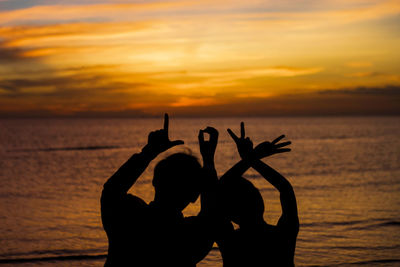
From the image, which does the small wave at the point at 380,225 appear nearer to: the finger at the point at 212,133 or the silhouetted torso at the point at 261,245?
the silhouetted torso at the point at 261,245

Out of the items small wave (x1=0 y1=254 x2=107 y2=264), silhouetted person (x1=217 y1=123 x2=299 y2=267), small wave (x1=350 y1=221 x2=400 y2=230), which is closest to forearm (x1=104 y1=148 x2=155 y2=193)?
silhouetted person (x1=217 y1=123 x2=299 y2=267)

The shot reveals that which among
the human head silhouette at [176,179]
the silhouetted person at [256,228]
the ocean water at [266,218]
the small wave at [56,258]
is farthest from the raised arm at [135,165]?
the small wave at [56,258]

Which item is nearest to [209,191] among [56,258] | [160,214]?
[160,214]

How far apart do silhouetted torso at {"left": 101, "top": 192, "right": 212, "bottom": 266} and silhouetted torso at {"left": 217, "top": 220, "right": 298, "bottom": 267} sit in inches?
15.1

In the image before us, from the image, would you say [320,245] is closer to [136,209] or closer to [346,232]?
[346,232]

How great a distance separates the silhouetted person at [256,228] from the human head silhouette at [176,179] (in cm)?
29

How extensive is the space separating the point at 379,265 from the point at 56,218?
10.2 metres

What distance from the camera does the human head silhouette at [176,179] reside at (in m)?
2.30

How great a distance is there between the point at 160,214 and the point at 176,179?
188 millimetres

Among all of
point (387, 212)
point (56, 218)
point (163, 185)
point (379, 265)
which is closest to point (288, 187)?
point (163, 185)

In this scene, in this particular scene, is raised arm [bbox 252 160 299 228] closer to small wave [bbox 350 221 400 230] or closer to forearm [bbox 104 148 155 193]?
forearm [bbox 104 148 155 193]

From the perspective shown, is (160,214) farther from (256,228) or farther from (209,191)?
(256,228)

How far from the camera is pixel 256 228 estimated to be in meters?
2.71

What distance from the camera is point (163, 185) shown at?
2312 mm
